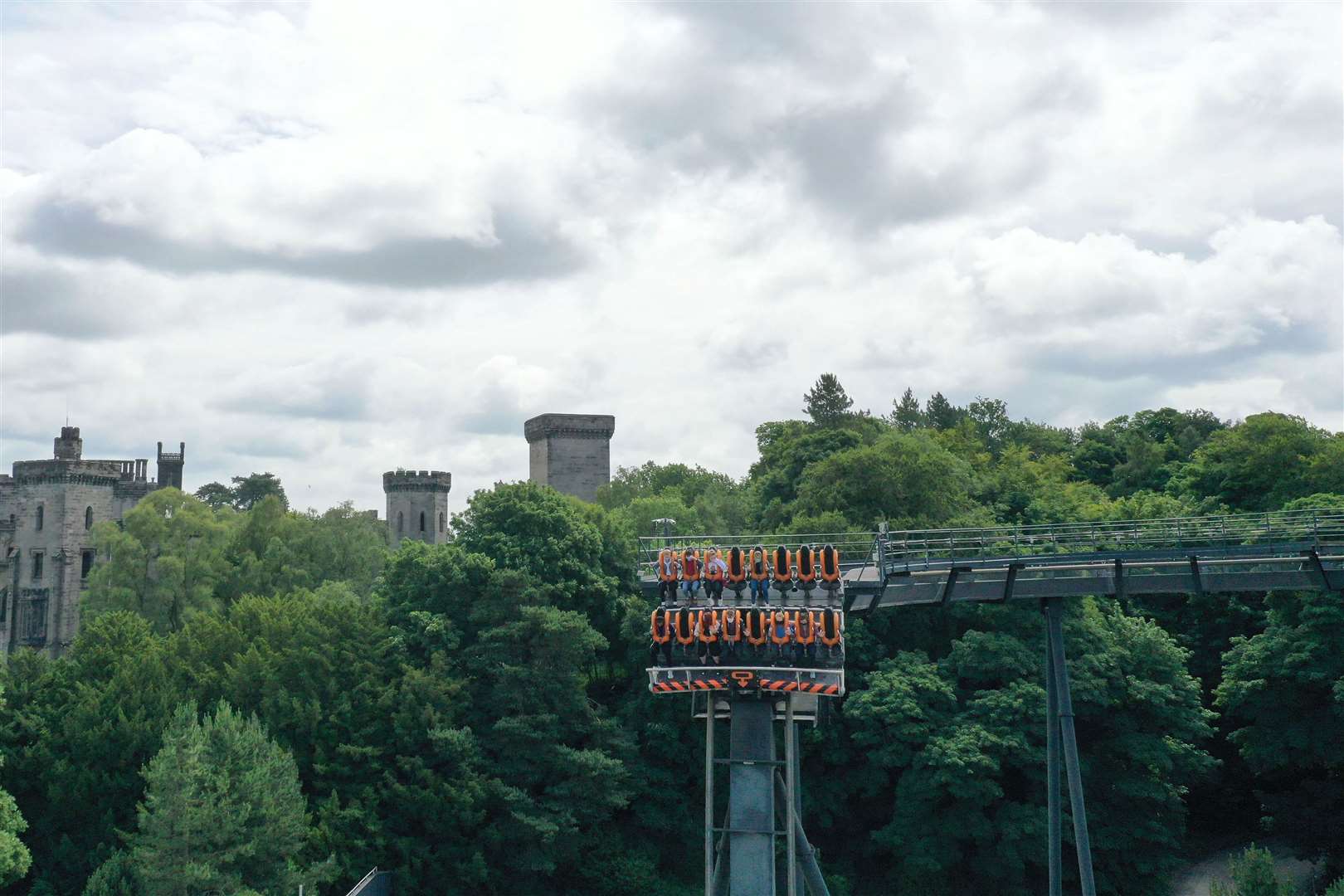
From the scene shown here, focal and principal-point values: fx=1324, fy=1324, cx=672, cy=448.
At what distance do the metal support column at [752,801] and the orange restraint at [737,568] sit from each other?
380 cm

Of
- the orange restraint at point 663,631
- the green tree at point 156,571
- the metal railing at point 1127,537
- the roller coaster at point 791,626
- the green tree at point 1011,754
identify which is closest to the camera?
the roller coaster at point 791,626

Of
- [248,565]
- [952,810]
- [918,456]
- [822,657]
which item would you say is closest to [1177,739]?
[952,810]

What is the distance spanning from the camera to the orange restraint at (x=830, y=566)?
41.7 meters

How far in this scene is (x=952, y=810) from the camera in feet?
194

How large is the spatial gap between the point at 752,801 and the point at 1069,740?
13126mm

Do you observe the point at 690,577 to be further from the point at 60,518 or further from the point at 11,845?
the point at 60,518

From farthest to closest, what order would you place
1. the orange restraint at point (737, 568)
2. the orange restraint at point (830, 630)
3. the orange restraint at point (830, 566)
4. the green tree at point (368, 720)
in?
the green tree at point (368, 720)
the orange restraint at point (737, 568)
the orange restraint at point (830, 566)
the orange restraint at point (830, 630)

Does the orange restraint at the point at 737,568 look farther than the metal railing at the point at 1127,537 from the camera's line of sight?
No

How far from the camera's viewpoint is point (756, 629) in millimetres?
40312

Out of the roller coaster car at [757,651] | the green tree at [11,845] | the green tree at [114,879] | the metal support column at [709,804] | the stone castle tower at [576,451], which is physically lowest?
the green tree at [114,879]

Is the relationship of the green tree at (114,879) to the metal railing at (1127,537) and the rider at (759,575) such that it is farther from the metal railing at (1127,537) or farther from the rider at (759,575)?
the metal railing at (1127,537)

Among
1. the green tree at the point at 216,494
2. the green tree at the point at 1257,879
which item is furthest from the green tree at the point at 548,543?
the green tree at the point at 216,494

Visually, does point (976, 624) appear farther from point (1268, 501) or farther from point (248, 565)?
point (248, 565)

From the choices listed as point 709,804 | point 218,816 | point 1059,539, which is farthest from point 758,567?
point 218,816
